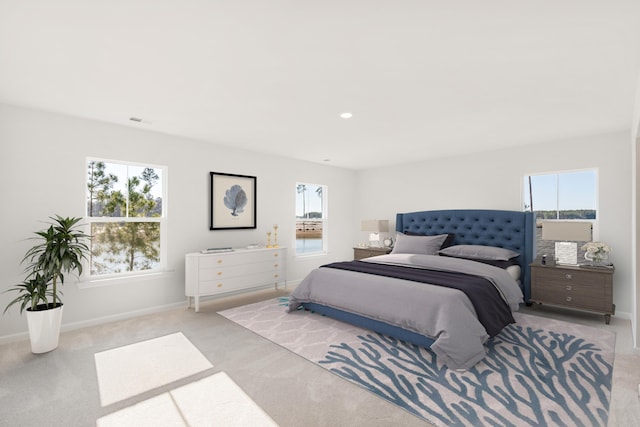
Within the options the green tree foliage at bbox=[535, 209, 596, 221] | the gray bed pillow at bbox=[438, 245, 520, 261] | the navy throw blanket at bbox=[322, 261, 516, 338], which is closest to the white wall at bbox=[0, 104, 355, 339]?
the navy throw blanket at bbox=[322, 261, 516, 338]

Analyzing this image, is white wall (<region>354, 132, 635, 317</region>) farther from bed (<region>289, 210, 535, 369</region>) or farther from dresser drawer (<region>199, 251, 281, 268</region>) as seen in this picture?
dresser drawer (<region>199, 251, 281, 268</region>)

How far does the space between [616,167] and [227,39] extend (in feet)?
15.6

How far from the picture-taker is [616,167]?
397 centimetres

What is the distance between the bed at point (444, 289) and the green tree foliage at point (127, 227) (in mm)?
2044

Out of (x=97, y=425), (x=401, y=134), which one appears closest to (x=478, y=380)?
(x=97, y=425)

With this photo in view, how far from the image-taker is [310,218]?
6234mm

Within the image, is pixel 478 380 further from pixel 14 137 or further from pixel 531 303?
pixel 14 137

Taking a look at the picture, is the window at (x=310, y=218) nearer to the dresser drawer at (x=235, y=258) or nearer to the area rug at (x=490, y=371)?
Result: the dresser drawer at (x=235, y=258)

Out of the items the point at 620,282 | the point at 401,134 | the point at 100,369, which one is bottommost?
the point at 100,369

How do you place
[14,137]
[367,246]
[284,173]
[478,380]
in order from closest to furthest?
[478,380], [14,137], [284,173], [367,246]

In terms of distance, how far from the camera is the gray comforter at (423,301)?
2.59 metres

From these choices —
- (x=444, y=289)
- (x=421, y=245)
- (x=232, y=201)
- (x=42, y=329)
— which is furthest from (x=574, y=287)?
(x=42, y=329)

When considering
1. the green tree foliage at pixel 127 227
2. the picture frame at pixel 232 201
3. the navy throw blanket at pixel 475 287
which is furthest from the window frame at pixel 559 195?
the green tree foliage at pixel 127 227

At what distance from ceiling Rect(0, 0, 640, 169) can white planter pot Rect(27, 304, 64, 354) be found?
1.99 metres
